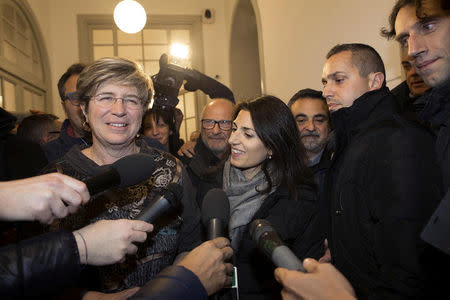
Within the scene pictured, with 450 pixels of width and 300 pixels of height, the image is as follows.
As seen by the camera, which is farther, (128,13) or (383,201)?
(128,13)

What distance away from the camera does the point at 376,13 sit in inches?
96.5

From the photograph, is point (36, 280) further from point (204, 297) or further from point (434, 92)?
point (434, 92)

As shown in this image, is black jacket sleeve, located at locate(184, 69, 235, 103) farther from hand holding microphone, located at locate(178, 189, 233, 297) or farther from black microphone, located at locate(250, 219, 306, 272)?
black microphone, located at locate(250, 219, 306, 272)

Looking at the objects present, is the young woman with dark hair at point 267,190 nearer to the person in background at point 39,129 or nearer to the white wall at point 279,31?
the white wall at point 279,31

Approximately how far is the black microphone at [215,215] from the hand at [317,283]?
0.36 metres

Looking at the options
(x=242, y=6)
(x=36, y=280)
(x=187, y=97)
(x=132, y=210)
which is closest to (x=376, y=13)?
(x=132, y=210)

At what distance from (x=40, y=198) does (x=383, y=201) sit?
3.60 ft

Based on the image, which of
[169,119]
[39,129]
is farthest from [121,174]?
[39,129]

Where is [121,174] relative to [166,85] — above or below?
below

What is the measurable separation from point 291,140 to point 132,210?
3.08ft

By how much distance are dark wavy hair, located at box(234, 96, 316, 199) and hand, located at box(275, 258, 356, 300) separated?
43.7 inches

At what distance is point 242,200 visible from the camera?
76.5 inches

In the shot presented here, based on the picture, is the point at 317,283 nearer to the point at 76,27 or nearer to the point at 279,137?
the point at 279,137

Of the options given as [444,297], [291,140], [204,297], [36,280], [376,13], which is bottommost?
[444,297]
